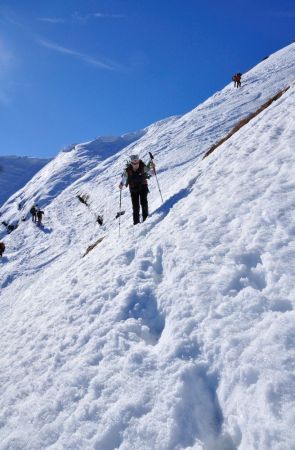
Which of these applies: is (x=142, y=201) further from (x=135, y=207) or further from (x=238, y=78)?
(x=238, y=78)

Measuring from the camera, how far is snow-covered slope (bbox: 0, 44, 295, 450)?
443 centimetres

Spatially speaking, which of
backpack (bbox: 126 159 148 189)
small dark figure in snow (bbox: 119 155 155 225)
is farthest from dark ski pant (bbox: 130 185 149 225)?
backpack (bbox: 126 159 148 189)

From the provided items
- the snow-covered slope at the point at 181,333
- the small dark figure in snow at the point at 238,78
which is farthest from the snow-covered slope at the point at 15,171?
the snow-covered slope at the point at 181,333

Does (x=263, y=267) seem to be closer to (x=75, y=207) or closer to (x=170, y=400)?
(x=170, y=400)

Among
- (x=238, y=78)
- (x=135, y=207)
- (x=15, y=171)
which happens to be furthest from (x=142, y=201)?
(x=15, y=171)

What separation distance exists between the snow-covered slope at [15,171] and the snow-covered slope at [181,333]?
10754cm

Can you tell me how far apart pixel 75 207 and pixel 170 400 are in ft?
112

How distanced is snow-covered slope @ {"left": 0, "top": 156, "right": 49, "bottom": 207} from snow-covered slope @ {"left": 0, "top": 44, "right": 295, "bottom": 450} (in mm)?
107542

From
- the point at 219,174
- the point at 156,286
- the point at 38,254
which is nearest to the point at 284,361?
the point at 156,286

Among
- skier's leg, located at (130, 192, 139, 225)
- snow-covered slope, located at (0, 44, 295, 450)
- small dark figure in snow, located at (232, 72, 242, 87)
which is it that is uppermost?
small dark figure in snow, located at (232, 72, 242, 87)

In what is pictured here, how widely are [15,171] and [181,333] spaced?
133665 mm

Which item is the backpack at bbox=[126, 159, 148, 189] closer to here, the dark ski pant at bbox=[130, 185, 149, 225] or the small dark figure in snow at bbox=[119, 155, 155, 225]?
the small dark figure in snow at bbox=[119, 155, 155, 225]

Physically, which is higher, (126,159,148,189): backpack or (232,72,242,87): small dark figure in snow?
(232,72,242,87): small dark figure in snow

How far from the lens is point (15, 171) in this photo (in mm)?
129875
